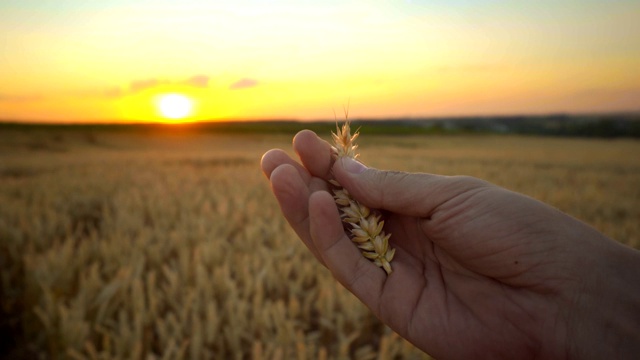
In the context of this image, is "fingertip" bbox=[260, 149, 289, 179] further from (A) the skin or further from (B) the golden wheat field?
(B) the golden wheat field

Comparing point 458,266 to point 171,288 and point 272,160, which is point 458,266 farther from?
point 171,288

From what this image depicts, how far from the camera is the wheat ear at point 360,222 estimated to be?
160cm

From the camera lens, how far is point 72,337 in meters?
2.03

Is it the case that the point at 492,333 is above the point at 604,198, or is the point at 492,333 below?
above

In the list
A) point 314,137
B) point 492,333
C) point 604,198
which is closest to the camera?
point 492,333

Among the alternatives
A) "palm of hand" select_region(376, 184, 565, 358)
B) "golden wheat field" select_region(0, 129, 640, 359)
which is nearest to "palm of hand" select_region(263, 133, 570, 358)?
"palm of hand" select_region(376, 184, 565, 358)

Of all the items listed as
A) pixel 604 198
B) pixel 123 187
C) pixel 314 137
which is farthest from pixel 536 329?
pixel 604 198

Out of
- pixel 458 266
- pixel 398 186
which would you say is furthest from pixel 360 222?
pixel 458 266

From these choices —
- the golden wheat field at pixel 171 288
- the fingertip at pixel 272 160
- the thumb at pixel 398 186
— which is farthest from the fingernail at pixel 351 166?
the golden wheat field at pixel 171 288

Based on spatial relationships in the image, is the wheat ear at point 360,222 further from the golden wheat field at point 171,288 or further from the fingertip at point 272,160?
the golden wheat field at point 171,288

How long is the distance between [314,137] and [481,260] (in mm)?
744

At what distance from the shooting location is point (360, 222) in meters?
1.63

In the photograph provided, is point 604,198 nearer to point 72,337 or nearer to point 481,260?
point 481,260

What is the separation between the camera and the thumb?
161 centimetres
